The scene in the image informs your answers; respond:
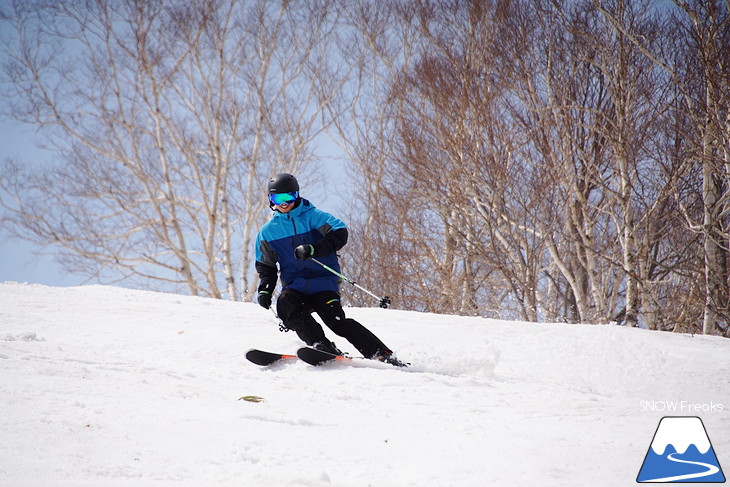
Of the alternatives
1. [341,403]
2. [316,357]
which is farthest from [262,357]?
[341,403]

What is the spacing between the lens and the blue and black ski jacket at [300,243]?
13.7 feet

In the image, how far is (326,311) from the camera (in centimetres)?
412

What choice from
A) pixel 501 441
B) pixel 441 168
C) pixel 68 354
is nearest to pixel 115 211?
pixel 441 168

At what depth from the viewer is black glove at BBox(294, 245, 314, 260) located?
3904 millimetres

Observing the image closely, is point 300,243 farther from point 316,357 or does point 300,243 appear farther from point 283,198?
point 316,357

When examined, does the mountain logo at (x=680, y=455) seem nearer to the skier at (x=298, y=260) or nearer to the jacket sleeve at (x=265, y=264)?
the skier at (x=298, y=260)

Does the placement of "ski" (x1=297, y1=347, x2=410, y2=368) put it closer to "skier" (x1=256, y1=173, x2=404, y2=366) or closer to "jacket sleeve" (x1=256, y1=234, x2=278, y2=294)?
"skier" (x1=256, y1=173, x2=404, y2=366)

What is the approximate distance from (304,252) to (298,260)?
0.27 meters

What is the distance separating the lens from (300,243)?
4.18 m

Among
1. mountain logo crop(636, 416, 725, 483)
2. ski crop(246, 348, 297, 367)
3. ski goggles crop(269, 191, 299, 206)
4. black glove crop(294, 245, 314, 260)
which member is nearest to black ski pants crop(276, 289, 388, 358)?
ski crop(246, 348, 297, 367)

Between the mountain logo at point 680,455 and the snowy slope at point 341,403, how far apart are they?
52mm

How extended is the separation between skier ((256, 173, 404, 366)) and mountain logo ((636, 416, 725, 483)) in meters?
1.98

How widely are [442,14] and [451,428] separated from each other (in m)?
9.37

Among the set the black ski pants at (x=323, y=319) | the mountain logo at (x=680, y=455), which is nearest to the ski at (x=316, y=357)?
the black ski pants at (x=323, y=319)
